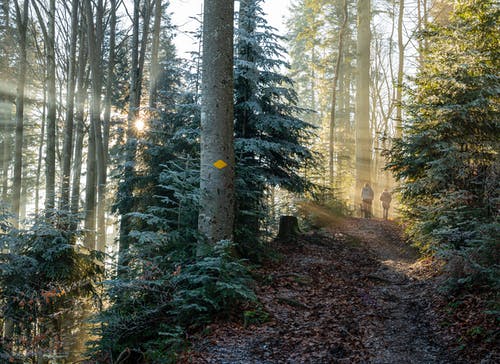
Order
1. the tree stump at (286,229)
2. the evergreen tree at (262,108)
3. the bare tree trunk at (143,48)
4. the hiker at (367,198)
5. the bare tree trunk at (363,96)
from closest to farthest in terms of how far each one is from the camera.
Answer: the evergreen tree at (262,108), the tree stump at (286,229), the bare tree trunk at (143,48), the hiker at (367,198), the bare tree trunk at (363,96)

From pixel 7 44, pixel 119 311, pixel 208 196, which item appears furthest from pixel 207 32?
pixel 7 44

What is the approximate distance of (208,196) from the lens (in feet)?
22.1

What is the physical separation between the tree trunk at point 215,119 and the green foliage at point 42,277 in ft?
9.35

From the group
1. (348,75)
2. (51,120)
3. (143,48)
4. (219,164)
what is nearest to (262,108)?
(219,164)

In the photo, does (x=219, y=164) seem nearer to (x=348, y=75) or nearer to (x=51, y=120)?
(x=51, y=120)

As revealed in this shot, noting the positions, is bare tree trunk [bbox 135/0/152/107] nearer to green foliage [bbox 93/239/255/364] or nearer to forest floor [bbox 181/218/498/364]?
forest floor [bbox 181/218/498/364]

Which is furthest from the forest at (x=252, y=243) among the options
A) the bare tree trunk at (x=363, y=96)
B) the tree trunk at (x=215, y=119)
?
the bare tree trunk at (x=363, y=96)

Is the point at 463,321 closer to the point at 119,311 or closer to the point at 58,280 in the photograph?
the point at 119,311

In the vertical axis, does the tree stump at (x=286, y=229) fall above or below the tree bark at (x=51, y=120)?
below

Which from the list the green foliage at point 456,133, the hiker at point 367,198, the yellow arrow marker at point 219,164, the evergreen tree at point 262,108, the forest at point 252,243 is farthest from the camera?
the hiker at point 367,198

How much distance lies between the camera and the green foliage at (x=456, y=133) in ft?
23.7

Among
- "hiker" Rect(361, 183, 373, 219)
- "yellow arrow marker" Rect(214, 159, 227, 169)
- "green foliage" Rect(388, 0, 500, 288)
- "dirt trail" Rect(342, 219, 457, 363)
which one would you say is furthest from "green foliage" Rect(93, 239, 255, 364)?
"hiker" Rect(361, 183, 373, 219)

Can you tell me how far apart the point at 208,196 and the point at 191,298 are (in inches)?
74.5

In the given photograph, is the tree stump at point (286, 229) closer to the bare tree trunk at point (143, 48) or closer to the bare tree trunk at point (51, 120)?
the bare tree trunk at point (143, 48)
